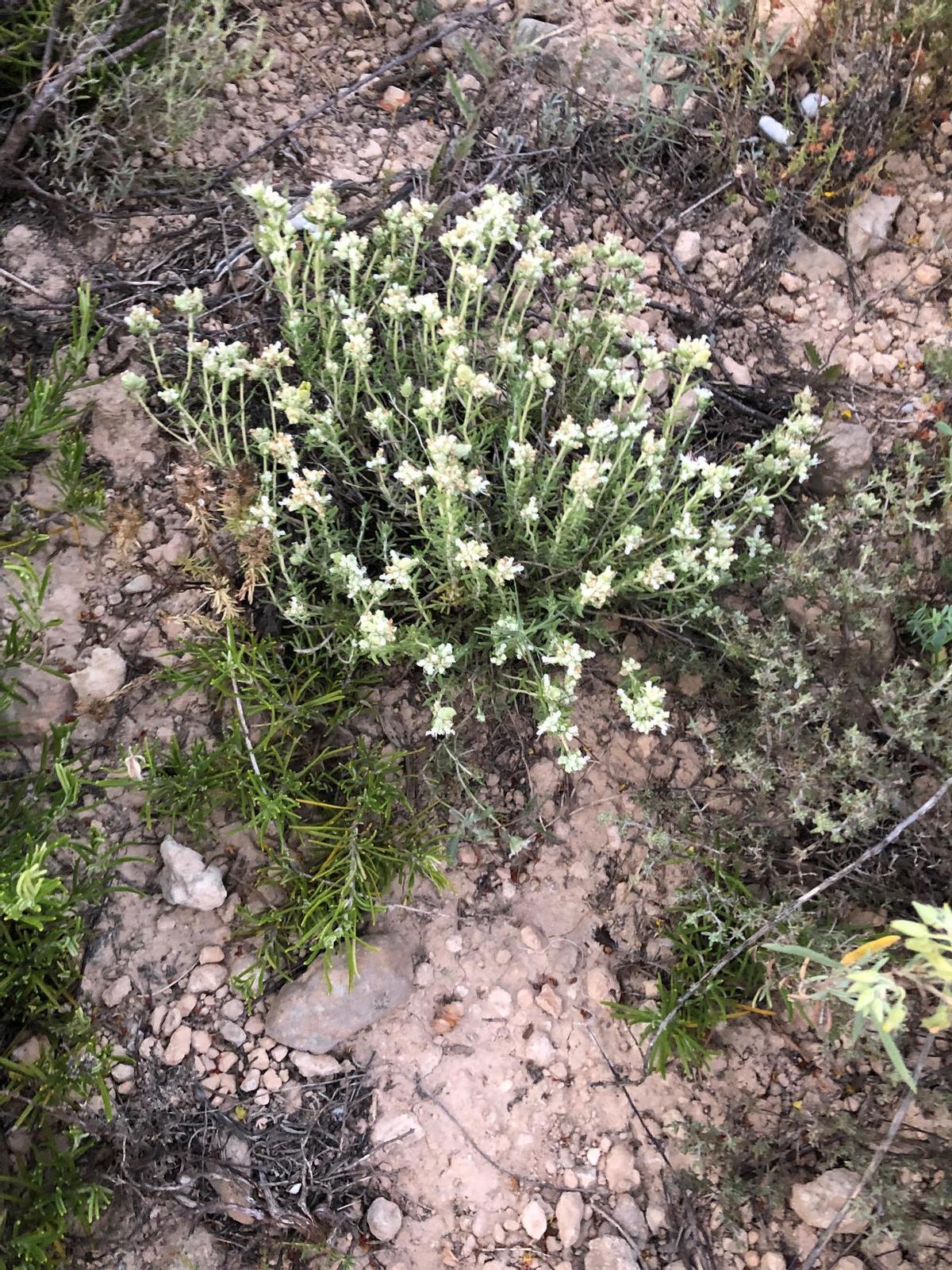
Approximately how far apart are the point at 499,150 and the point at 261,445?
1736 mm

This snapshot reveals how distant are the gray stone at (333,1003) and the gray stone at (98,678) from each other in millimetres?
961

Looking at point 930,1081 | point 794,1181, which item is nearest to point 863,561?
point 930,1081

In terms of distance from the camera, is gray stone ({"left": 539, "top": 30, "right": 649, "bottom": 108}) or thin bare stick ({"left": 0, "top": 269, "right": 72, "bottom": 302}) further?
gray stone ({"left": 539, "top": 30, "right": 649, "bottom": 108})

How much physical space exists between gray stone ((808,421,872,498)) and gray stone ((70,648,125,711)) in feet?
7.42

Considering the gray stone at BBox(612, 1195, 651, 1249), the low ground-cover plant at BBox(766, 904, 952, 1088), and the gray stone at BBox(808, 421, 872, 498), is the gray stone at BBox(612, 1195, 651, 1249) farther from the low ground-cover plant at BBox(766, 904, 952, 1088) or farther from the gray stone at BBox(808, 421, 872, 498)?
the gray stone at BBox(808, 421, 872, 498)

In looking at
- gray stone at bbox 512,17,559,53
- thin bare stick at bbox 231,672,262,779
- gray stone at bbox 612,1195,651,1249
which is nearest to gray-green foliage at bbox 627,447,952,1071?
gray stone at bbox 612,1195,651,1249

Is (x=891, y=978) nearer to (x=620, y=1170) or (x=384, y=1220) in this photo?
(x=620, y=1170)

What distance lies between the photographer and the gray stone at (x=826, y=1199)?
2275 mm

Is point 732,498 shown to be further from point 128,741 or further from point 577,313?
point 128,741

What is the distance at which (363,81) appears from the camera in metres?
3.61

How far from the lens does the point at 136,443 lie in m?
2.96

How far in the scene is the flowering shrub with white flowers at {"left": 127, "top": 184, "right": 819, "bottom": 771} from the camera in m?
2.40

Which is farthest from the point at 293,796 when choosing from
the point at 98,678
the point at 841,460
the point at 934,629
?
the point at 841,460

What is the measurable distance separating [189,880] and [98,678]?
64cm
